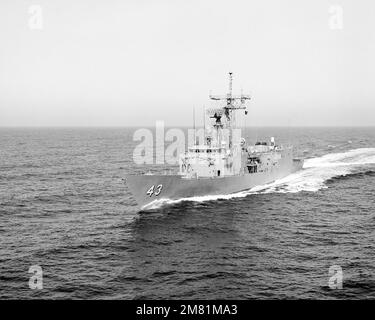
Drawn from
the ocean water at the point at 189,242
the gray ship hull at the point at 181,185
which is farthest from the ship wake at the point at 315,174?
the gray ship hull at the point at 181,185

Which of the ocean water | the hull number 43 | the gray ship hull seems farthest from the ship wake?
the hull number 43

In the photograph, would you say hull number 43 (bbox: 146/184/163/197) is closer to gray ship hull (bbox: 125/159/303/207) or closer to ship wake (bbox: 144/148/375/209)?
gray ship hull (bbox: 125/159/303/207)

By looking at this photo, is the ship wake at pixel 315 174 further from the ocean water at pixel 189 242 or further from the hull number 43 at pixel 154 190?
the hull number 43 at pixel 154 190

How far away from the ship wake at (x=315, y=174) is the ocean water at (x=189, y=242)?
325 mm

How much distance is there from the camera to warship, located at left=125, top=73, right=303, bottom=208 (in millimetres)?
34281

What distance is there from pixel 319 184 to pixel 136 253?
30.2 m

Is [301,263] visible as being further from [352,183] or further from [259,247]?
[352,183]

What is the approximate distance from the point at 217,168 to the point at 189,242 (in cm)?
1398

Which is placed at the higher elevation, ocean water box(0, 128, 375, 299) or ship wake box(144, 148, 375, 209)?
ship wake box(144, 148, 375, 209)

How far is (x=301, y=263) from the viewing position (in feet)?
71.7

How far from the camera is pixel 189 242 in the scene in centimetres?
2581

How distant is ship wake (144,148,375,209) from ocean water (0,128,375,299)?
1.07 feet

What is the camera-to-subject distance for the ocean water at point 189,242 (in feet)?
62.2
